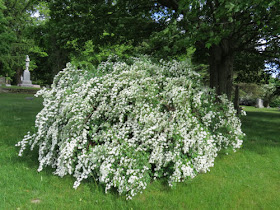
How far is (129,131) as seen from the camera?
4098mm

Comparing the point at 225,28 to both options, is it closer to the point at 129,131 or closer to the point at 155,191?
the point at 129,131

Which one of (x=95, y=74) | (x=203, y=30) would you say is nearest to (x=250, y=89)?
(x=203, y=30)

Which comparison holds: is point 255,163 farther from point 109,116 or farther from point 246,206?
point 109,116

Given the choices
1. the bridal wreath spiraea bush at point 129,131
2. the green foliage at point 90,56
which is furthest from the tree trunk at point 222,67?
the bridal wreath spiraea bush at point 129,131

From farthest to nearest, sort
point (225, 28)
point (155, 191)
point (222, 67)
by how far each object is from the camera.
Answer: point (222, 67) → point (225, 28) → point (155, 191)

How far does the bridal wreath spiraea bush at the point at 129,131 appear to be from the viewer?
3.61 metres

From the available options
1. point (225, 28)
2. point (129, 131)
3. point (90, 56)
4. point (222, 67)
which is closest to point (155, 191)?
point (129, 131)

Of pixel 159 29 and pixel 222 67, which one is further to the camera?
pixel 159 29

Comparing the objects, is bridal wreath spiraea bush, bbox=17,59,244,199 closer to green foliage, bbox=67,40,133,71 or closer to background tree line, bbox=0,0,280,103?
green foliage, bbox=67,40,133,71

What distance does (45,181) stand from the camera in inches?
153

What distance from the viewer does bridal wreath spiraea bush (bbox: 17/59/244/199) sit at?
361 centimetres

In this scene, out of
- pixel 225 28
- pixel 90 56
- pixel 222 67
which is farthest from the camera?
pixel 90 56

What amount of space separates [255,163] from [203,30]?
369 centimetres

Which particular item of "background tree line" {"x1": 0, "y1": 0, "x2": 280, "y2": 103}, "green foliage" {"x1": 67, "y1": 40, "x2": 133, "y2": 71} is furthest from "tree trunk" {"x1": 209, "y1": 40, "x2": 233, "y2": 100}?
"green foliage" {"x1": 67, "y1": 40, "x2": 133, "y2": 71}
